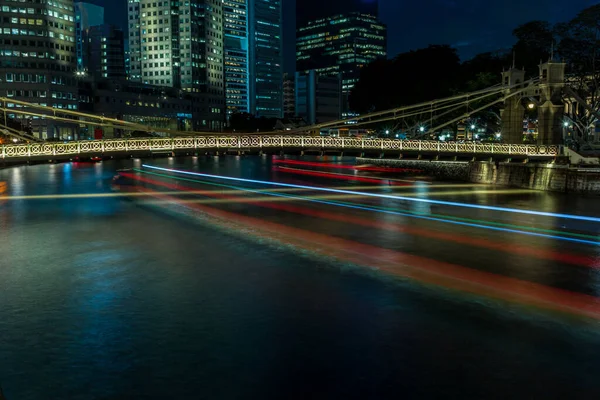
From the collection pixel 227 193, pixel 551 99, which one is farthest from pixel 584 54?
pixel 227 193

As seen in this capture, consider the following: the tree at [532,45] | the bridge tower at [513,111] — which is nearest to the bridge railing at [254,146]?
the bridge tower at [513,111]

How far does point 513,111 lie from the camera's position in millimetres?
51781

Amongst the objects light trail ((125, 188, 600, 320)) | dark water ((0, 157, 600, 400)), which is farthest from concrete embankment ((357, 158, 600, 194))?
light trail ((125, 188, 600, 320))

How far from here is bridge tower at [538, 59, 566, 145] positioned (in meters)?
44.9

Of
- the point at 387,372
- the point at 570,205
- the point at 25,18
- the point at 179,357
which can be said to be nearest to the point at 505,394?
the point at 387,372

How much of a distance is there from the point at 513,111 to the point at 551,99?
22.3 feet

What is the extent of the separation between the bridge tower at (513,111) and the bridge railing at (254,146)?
696cm

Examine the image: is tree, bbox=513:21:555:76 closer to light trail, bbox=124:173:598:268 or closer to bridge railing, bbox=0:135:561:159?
bridge railing, bbox=0:135:561:159

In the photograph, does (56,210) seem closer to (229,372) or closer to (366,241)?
(366,241)

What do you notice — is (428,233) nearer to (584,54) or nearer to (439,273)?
(439,273)

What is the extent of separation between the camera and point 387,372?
11.8 meters

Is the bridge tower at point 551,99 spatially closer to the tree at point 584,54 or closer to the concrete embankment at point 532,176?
the concrete embankment at point 532,176

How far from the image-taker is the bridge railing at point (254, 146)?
1489 inches

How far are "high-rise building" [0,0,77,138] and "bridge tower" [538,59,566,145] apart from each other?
4465 inches
